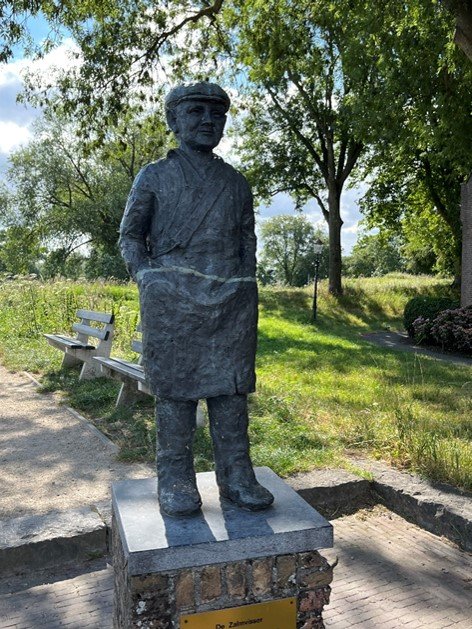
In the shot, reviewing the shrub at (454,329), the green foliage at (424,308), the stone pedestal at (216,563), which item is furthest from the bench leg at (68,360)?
the green foliage at (424,308)

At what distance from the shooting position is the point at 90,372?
8617 mm

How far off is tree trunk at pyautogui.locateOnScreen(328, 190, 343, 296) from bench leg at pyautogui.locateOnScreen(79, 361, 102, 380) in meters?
14.9

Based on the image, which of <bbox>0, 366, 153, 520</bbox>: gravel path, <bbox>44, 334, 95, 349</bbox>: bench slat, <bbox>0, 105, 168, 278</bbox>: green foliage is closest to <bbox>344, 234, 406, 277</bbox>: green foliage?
<bbox>0, 105, 168, 278</bbox>: green foliage

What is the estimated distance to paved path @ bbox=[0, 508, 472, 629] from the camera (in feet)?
10.6

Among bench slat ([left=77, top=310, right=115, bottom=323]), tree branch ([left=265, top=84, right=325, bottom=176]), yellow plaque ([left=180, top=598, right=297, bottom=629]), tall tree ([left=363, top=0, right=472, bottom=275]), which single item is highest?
tree branch ([left=265, top=84, right=325, bottom=176])

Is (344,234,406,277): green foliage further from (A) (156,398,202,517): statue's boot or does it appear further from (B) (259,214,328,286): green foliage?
(A) (156,398,202,517): statue's boot

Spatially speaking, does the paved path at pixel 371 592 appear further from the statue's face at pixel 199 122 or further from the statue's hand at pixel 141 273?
the statue's face at pixel 199 122

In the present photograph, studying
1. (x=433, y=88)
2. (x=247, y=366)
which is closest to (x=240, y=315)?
(x=247, y=366)

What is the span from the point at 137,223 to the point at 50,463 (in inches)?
133

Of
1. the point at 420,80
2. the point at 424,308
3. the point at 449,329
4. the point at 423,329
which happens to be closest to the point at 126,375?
the point at 420,80

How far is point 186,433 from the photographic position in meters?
2.95

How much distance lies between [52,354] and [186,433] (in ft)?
25.9

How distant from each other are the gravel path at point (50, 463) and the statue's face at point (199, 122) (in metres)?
2.89

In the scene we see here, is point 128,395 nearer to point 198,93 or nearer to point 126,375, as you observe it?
point 126,375
